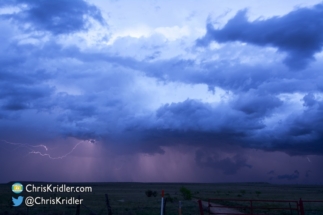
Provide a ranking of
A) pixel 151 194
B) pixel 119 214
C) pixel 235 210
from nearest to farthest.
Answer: pixel 119 214, pixel 235 210, pixel 151 194

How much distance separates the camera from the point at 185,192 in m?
59.2

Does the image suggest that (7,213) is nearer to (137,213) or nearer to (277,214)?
(137,213)

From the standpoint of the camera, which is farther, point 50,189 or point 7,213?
point 7,213

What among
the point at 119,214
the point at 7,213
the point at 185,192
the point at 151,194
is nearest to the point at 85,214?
the point at 119,214

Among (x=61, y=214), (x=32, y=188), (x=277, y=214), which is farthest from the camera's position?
(x=277, y=214)

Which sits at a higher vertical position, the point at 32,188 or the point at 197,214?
the point at 32,188

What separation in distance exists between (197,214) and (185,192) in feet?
90.2

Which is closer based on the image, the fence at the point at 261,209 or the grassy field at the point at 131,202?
the fence at the point at 261,209

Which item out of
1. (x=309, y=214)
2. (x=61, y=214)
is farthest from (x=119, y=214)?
(x=309, y=214)

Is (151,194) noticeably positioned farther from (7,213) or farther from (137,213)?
(7,213)

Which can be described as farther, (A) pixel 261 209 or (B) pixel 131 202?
(B) pixel 131 202

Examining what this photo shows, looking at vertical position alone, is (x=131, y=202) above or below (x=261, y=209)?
above

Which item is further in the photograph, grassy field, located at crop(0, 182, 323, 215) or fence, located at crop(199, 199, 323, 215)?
grassy field, located at crop(0, 182, 323, 215)

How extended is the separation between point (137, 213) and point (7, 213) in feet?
36.7
